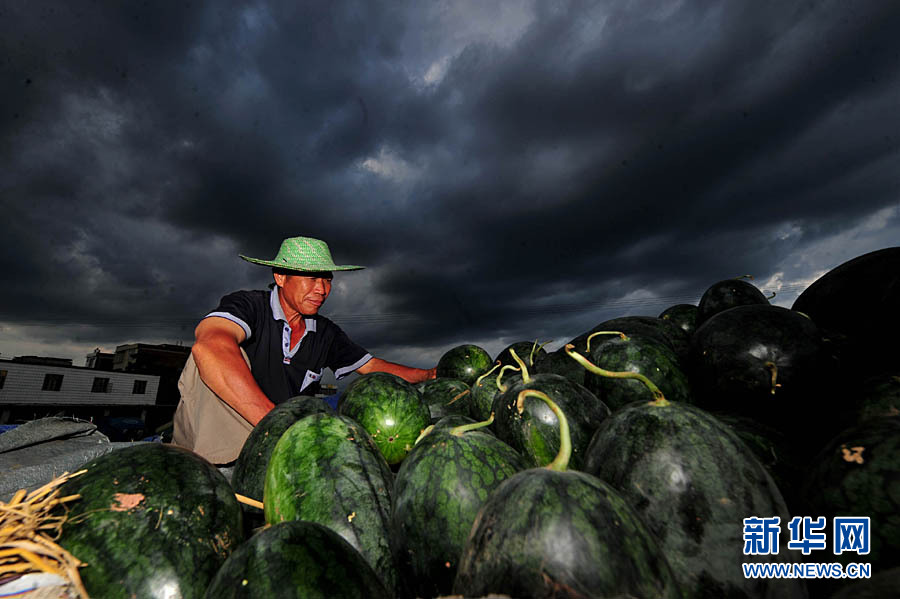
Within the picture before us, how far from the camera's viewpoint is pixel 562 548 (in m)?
1.10

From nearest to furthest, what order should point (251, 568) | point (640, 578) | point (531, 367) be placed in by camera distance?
point (640, 578), point (251, 568), point (531, 367)

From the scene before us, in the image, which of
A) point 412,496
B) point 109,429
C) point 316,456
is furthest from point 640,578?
point 109,429

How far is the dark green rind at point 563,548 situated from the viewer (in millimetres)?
1063

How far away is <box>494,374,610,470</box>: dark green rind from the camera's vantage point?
214 centimetres

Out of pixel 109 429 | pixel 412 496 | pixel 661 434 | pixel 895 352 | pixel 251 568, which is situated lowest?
pixel 109 429

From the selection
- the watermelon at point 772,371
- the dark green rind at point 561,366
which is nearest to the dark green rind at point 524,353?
the dark green rind at point 561,366

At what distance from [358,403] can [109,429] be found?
51.8ft

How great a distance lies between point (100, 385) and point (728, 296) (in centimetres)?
2873

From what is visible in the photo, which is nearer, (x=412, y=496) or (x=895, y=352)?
(x=412, y=496)

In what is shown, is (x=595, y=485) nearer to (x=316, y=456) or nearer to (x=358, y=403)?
(x=316, y=456)

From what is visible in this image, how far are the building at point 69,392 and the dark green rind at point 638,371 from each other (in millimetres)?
19226

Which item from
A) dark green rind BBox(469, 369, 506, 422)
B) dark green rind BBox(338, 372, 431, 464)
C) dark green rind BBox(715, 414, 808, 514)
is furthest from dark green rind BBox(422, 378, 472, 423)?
dark green rind BBox(715, 414, 808, 514)

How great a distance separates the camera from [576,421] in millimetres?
2227

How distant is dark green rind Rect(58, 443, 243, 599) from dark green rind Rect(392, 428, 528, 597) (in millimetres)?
786
